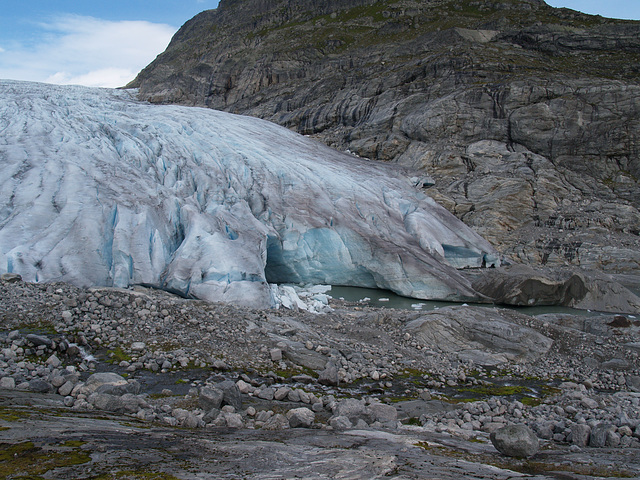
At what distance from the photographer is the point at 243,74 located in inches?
2208

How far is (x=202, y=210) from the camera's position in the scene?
63.0 feet

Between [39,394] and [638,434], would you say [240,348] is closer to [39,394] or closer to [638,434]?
[39,394]

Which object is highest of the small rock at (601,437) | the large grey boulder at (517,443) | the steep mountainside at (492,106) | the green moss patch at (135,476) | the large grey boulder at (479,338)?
the steep mountainside at (492,106)

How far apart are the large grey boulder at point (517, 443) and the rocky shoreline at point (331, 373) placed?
13 cm

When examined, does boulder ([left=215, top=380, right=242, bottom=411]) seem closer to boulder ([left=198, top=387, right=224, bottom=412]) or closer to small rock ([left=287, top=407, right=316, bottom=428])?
boulder ([left=198, top=387, right=224, bottom=412])

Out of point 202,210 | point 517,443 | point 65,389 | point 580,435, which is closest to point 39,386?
point 65,389

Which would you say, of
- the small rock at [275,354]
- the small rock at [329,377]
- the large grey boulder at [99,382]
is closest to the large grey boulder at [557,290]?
the small rock at [329,377]

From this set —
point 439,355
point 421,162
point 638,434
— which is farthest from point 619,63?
point 638,434

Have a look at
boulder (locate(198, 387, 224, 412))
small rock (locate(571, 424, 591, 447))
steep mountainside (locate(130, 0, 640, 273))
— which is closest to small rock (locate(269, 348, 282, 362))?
boulder (locate(198, 387, 224, 412))

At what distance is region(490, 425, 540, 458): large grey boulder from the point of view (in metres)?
5.42

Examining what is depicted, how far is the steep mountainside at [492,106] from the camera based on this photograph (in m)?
31.2

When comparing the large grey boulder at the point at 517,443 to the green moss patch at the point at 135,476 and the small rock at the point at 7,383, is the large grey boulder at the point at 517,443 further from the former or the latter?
the small rock at the point at 7,383

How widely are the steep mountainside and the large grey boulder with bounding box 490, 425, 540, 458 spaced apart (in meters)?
26.2

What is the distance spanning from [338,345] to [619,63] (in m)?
45.4
